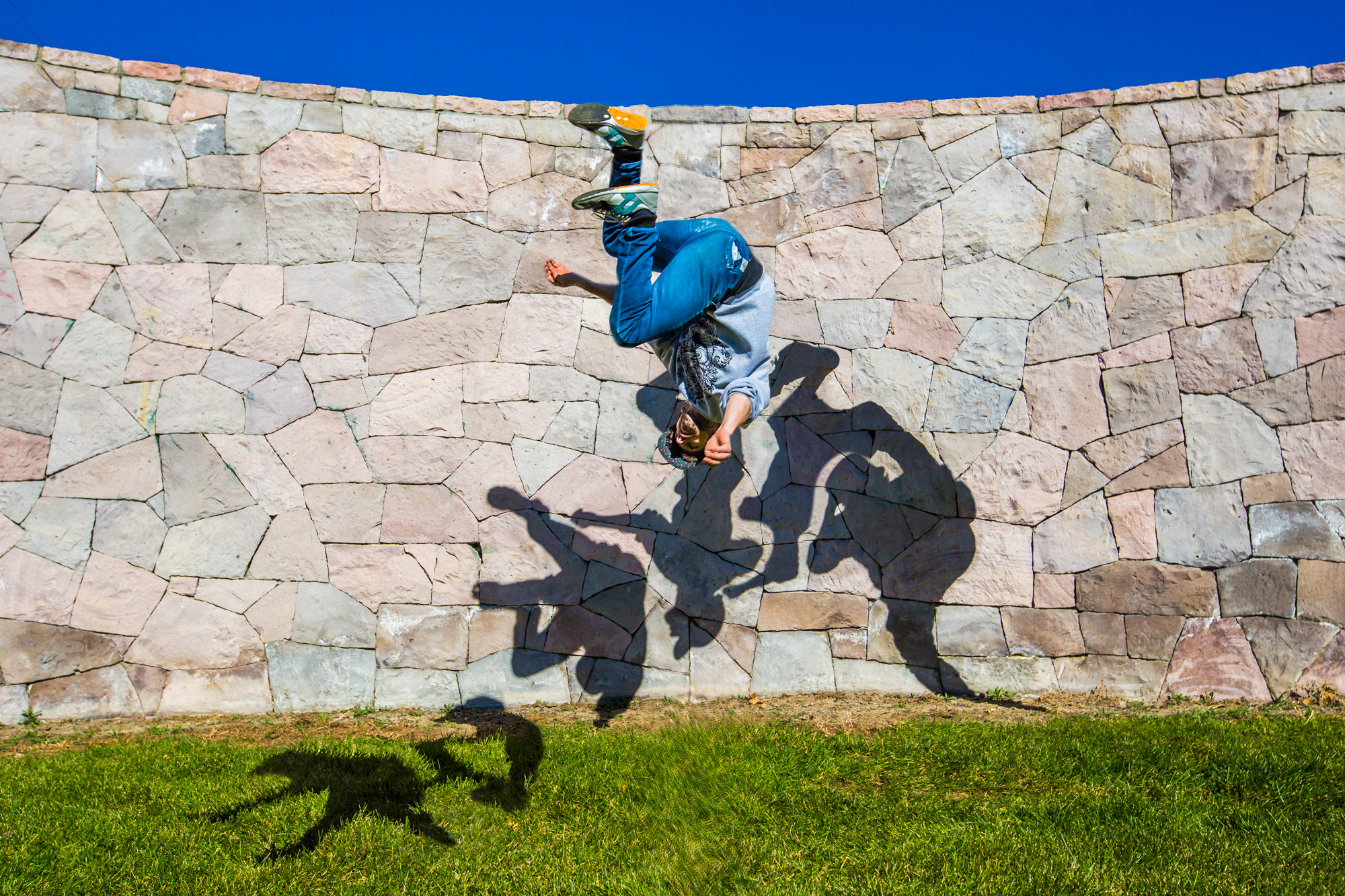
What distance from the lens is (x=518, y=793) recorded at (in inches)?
161

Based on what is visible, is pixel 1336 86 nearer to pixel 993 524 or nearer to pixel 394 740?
pixel 993 524

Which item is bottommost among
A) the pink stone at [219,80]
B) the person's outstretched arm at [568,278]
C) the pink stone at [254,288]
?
the person's outstretched arm at [568,278]

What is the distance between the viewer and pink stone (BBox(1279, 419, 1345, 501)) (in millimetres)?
5332

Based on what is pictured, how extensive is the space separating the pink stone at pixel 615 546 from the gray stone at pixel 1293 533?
3.57 m

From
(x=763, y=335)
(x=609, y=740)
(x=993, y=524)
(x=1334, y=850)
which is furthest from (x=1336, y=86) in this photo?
(x=609, y=740)

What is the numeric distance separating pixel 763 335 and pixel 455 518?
8.07 ft

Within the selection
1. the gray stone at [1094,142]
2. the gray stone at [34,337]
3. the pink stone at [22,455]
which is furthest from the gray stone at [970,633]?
the gray stone at [34,337]

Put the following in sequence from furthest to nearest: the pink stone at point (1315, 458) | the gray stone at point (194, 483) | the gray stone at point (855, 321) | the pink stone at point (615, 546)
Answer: the gray stone at point (855, 321) < the pink stone at point (615, 546) < the gray stone at point (194, 483) < the pink stone at point (1315, 458)

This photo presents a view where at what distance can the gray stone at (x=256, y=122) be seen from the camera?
5605mm

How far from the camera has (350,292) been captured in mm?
5656

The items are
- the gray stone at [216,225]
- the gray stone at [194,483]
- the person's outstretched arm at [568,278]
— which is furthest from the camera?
the gray stone at [216,225]

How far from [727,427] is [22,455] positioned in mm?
4196

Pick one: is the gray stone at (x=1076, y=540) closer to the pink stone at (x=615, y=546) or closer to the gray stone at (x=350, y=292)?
the pink stone at (x=615, y=546)

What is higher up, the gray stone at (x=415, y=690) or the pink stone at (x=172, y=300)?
the pink stone at (x=172, y=300)
